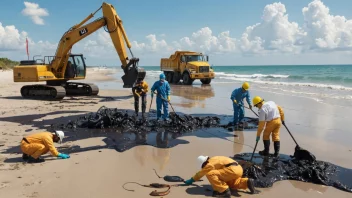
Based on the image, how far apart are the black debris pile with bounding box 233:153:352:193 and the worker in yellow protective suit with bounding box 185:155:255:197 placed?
47cm

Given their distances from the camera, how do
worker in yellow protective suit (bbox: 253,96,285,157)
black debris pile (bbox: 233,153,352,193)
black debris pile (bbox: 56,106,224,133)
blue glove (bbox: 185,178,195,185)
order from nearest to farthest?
blue glove (bbox: 185,178,195,185) < black debris pile (bbox: 233,153,352,193) < worker in yellow protective suit (bbox: 253,96,285,157) < black debris pile (bbox: 56,106,224,133)

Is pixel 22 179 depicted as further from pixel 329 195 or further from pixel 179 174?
pixel 329 195

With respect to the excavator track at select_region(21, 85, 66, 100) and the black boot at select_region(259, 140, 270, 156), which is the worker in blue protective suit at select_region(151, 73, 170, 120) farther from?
the excavator track at select_region(21, 85, 66, 100)

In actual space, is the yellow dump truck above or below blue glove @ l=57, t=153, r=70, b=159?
above

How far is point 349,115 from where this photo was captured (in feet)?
37.9

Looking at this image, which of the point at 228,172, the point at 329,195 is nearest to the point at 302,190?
the point at 329,195

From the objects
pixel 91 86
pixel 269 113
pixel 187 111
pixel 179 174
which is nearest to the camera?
pixel 179 174

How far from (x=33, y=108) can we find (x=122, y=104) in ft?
12.3

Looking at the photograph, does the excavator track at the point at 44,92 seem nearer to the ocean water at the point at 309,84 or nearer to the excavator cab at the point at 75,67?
the excavator cab at the point at 75,67

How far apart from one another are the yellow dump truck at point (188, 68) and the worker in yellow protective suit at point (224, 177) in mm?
20185

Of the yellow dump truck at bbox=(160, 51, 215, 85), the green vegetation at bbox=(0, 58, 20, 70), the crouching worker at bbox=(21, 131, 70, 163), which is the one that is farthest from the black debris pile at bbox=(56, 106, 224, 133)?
the green vegetation at bbox=(0, 58, 20, 70)

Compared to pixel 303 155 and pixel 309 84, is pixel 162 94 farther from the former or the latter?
pixel 309 84

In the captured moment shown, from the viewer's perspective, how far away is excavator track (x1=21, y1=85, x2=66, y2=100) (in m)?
15.3

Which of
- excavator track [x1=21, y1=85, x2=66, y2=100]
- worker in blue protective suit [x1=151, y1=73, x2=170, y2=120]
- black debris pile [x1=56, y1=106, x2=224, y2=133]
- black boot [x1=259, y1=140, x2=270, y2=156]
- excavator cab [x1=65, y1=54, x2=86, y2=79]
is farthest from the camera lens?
excavator cab [x1=65, y1=54, x2=86, y2=79]
